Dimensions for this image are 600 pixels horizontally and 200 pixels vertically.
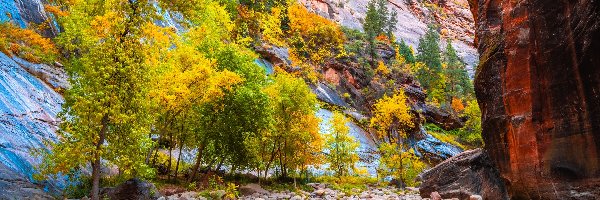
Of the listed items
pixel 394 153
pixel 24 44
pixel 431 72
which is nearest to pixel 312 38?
pixel 431 72

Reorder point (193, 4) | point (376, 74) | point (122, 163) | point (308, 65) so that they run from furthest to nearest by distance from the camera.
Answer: point (376, 74)
point (308, 65)
point (122, 163)
point (193, 4)

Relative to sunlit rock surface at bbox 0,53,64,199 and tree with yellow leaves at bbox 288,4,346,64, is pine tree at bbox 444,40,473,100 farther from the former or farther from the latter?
sunlit rock surface at bbox 0,53,64,199

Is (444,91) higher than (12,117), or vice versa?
(444,91)

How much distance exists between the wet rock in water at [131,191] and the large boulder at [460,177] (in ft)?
44.7

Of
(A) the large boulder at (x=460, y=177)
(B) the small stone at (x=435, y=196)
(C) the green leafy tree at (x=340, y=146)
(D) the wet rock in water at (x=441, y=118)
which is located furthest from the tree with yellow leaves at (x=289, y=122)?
(D) the wet rock in water at (x=441, y=118)

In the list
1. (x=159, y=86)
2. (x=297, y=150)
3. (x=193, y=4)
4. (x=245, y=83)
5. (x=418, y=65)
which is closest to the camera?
(x=193, y=4)

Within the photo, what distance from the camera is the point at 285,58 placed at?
5647 centimetres

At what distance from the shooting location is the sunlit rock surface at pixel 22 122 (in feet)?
56.3

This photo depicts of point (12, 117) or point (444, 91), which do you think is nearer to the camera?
point (12, 117)

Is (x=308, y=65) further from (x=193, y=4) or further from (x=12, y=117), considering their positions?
(x=193, y=4)

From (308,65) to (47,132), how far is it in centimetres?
3736

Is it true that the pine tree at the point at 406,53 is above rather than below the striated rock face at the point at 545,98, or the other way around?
above

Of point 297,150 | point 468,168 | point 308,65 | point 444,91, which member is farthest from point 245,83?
point 444,91

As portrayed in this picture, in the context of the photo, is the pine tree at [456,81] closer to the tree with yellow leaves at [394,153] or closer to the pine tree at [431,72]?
the pine tree at [431,72]
